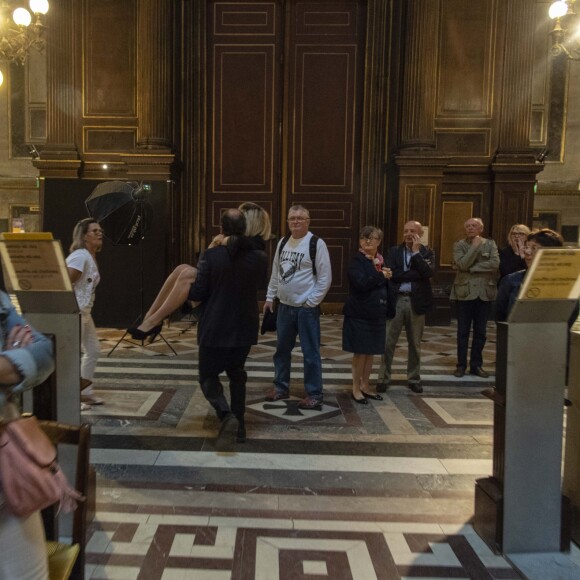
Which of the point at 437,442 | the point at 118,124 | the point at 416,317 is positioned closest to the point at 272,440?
the point at 437,442

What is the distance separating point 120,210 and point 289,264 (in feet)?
10.5

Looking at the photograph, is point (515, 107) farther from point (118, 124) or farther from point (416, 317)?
point (118, 124)

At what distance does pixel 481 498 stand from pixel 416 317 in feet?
8.87

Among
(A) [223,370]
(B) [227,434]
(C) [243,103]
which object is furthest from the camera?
(C) [243,103]

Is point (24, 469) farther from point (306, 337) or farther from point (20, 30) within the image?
point (20, 30)

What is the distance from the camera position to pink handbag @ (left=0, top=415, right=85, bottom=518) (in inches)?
49.8

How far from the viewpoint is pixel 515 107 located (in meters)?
9.45

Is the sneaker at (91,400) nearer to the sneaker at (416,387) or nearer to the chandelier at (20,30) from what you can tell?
the sneaker at (416,387)

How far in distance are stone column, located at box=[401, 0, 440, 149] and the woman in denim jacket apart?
865 cm

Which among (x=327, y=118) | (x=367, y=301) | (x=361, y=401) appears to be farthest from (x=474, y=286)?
(x=327, y=118)

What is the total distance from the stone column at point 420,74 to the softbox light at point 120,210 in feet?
15.4

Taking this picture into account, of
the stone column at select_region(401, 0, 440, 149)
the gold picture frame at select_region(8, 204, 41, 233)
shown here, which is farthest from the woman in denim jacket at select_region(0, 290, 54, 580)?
the gold picture frame at select_region(8, 204, 41, 233)

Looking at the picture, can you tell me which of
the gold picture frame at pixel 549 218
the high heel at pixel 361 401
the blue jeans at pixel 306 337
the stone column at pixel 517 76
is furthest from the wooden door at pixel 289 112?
the gold picture frame at pixel 549 218

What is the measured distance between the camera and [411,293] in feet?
17.3
